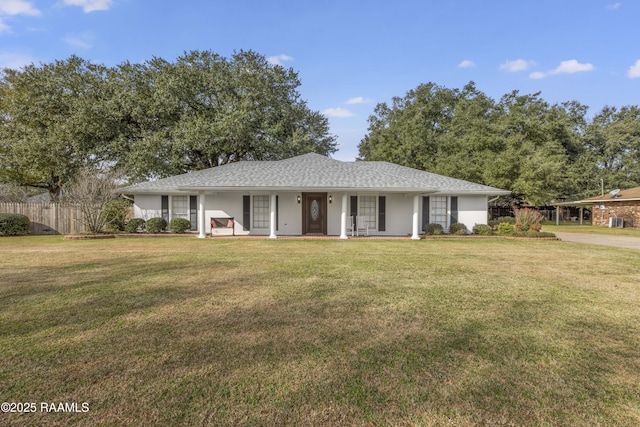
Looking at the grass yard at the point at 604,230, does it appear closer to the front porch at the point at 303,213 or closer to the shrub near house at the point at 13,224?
the front porch at the point at 303,213

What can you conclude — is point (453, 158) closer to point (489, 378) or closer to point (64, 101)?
point (489, 378)

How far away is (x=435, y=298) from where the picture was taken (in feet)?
16.5

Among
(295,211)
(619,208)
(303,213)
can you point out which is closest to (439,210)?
(303,213)

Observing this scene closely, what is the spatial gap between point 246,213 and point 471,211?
11.4m

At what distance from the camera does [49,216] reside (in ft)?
55.1

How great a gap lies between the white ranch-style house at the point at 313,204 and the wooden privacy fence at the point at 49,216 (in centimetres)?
415

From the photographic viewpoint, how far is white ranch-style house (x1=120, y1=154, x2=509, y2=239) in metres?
15.0

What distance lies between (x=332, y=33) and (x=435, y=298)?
1413 centimetres

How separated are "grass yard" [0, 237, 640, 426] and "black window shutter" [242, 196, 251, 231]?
28.4 feet

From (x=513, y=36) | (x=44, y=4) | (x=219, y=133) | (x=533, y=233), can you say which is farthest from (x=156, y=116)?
(x=533, y=233)

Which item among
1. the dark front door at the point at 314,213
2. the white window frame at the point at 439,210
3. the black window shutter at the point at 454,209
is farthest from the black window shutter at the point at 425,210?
the dark front door at the point at 314,213

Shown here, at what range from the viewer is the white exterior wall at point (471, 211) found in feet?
52.5

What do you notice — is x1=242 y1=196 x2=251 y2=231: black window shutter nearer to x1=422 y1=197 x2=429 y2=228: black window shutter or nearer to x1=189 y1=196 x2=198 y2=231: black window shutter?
x1=189 y1=196 x2=198 y2=231: black window shutter

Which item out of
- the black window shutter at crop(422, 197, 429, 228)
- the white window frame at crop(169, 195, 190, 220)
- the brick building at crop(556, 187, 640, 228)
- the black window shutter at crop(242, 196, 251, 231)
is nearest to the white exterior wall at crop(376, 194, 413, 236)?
the black window shutter at crop(422, 197, 429, 228)
